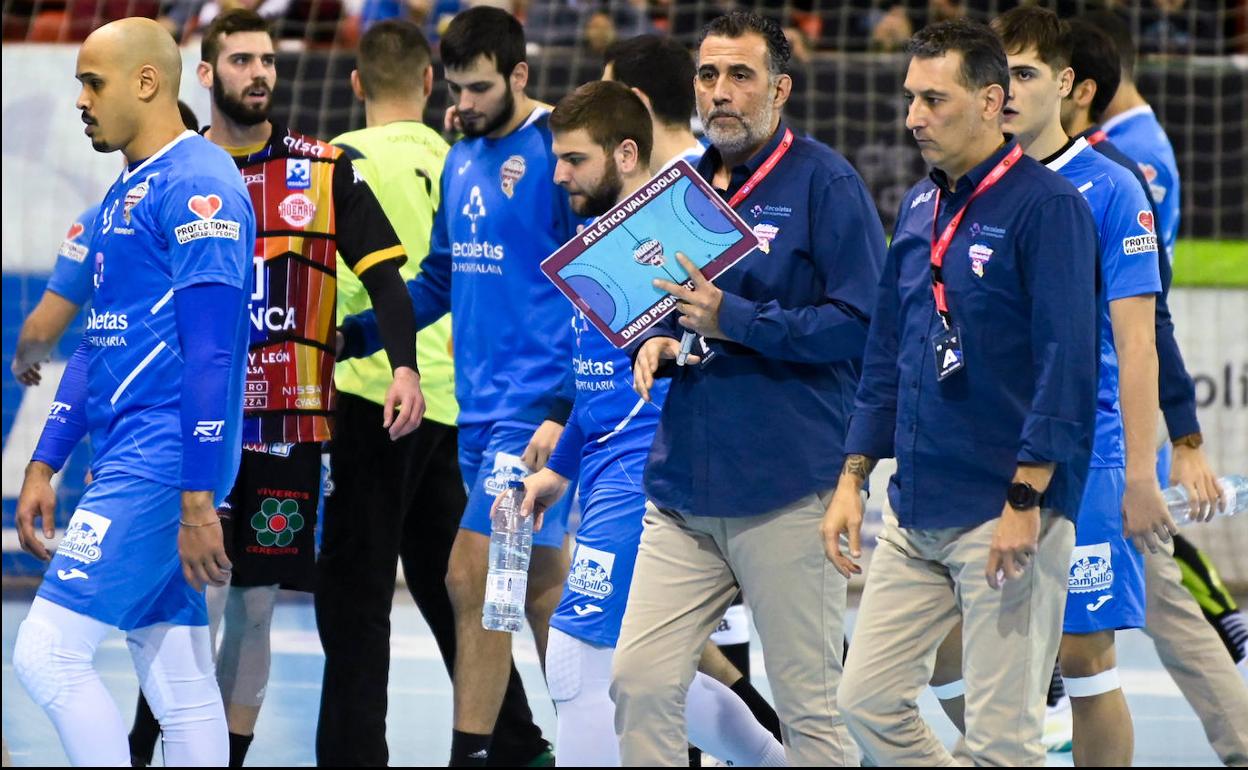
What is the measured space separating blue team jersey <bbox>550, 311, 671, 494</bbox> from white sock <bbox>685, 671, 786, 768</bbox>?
0.64 meters

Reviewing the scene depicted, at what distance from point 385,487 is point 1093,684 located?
7.99 feet

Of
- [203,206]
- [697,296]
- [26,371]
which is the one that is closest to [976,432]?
[697,296]

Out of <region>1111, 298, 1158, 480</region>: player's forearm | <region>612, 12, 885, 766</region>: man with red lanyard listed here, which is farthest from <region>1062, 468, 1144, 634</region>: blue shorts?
<region>612, 12, 885, 766</region>: man with red lanyard

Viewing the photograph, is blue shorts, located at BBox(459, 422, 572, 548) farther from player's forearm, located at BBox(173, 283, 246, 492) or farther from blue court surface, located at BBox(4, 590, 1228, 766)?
player's forearm, located at BBox(173, 283, 246, 492)

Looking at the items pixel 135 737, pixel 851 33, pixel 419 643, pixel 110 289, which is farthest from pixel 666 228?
pixel 851 33

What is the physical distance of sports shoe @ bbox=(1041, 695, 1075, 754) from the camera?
695 centimetres

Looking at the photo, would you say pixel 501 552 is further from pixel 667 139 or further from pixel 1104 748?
pixel 1104 748

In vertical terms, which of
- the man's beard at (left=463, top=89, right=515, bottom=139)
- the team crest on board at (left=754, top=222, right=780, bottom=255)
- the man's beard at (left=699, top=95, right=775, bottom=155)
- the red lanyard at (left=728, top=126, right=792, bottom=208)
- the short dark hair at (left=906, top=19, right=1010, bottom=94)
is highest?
the short dark hair at (left=906, top=19, right=1010, bottom=94)

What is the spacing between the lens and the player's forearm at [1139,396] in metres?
4.59

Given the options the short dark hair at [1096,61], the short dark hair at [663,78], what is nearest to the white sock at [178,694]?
the short dark hair at [663,78]

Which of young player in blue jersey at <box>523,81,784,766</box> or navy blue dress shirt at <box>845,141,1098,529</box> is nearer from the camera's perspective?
navy blue dress shirt at <box>845,141,1098,529</box>

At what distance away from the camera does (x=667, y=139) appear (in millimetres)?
5504

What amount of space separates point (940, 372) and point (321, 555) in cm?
274

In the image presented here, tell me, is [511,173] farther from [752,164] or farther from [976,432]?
[976,432]
